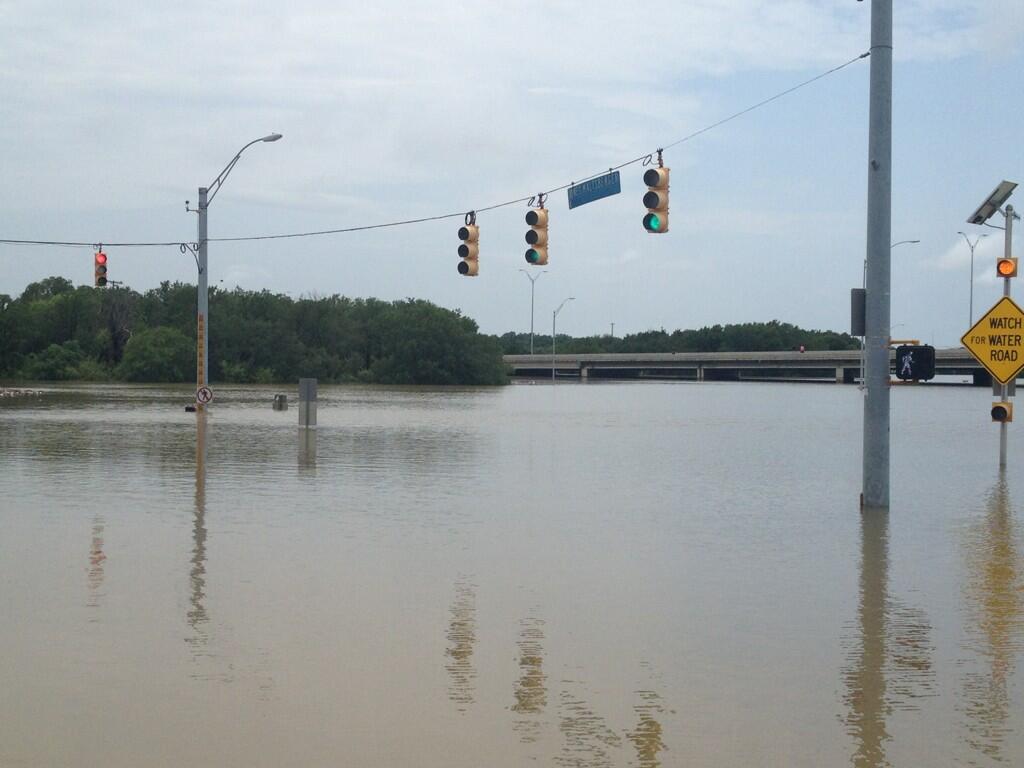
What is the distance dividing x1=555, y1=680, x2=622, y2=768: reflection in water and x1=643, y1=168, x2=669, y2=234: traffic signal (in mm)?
15786

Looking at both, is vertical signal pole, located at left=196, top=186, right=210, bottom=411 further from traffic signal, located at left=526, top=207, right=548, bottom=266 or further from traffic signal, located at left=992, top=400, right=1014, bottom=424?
traffic signal, located at left=992, top=400, right=1014, bottom=424

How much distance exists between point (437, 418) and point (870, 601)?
3525cm

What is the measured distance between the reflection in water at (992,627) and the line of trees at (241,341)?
332 feet

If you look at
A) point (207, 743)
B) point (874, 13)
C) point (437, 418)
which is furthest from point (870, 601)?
point (437, 418)

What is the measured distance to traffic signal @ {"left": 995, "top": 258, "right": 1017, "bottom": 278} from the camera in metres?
23.4

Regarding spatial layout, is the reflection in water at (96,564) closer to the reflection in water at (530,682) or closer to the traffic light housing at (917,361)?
the reflection in water at (530,682)

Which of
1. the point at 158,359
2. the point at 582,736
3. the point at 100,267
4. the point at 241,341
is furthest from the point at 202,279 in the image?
the point at 241,341

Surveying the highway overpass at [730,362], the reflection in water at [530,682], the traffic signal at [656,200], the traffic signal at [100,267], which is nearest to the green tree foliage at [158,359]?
the highway overpass at [730,362]

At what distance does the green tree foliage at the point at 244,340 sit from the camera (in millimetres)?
114062

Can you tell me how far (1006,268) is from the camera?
23.4 metres

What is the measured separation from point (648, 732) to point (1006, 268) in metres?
18.9

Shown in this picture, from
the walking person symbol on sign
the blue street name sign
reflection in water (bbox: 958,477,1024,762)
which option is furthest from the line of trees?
reflection in water (bbox: 958,477,1024,762)

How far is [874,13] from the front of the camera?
1720cm

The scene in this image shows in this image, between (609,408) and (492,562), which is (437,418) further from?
(492,562)
